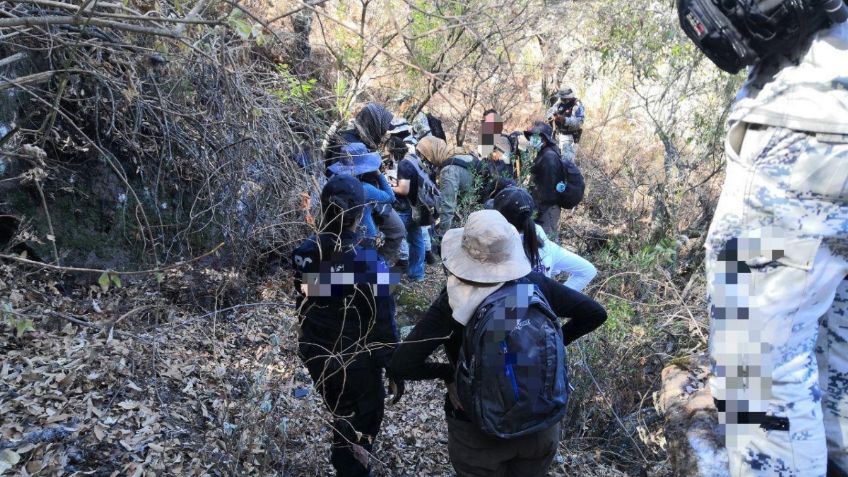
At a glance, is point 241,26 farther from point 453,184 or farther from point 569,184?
point 569,184

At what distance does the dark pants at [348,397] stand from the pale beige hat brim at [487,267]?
1.09 metres

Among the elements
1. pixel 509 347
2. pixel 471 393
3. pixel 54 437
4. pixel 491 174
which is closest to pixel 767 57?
pixel 509 347

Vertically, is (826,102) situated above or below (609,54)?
below

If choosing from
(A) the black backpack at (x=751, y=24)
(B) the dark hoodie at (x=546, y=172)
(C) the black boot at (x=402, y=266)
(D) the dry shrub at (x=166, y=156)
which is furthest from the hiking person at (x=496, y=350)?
(B) the dark hoodie at (x=546, y=172)

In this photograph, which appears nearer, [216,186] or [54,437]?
[54,437]

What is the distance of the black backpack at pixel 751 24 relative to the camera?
1.97m

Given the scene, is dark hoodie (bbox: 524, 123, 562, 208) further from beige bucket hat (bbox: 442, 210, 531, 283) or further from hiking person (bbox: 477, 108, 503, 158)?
beige bucket hat (bbox: 442, 210, 531, 283)

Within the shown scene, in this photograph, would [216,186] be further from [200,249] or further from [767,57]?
[767,57]

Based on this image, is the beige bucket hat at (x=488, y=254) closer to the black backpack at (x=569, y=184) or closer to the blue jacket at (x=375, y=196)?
the blue jacket at (x=375, y=196)

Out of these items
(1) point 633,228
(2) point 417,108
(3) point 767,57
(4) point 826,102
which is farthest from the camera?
(2) point 417,108

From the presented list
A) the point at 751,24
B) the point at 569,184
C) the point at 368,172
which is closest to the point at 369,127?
Result: the point at 368,172

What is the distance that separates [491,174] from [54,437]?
546cm

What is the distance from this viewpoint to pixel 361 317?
3.33 metres

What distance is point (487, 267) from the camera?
2.49 meters
